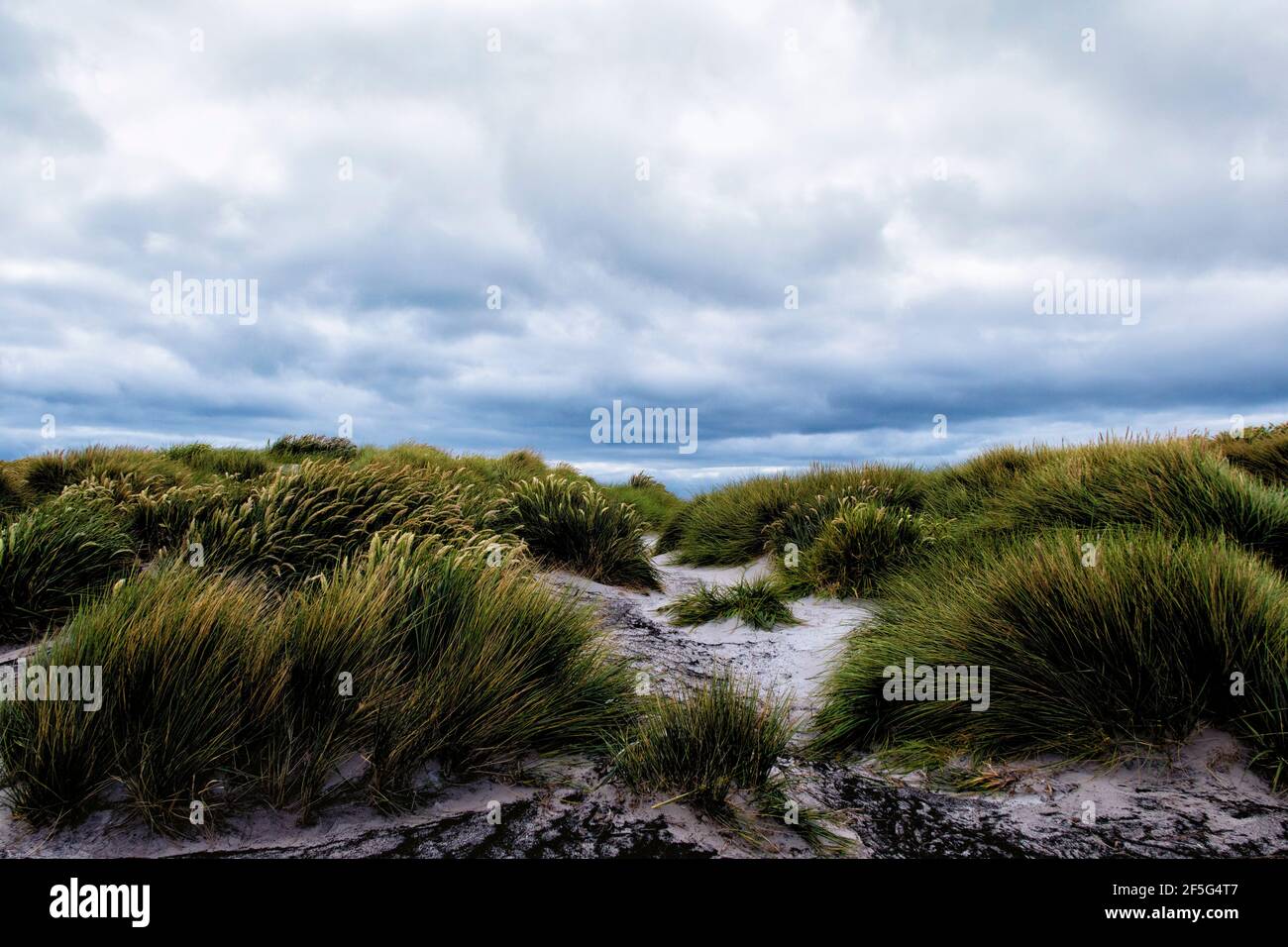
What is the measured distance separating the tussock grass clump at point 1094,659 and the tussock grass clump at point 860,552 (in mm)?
2985

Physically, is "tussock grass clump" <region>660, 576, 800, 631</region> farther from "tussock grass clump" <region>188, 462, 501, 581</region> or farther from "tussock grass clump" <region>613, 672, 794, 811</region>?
"tussock grass clump" <region>613, 672, 794, 811</region>

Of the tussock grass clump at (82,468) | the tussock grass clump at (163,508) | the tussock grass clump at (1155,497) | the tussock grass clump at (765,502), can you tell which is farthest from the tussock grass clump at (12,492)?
the tussock grass clump at (1155,497)

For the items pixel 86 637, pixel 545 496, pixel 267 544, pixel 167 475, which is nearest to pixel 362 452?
pixel 167 475

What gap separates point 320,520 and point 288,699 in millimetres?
3970

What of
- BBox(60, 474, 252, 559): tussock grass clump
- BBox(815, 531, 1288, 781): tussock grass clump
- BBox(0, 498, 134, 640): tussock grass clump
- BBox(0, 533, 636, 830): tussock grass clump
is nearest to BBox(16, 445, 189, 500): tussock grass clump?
BBox(60, 474, 252, 559): tussock grass clump

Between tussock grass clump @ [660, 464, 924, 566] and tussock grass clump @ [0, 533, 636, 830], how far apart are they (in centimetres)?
703

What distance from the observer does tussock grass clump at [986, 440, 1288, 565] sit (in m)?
6.41

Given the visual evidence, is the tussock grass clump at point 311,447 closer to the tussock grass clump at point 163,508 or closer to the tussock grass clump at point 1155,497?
the tussock grass clump at point 163,508

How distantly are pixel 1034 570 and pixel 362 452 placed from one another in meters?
17.1

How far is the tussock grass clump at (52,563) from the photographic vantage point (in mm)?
5395

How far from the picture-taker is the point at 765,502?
37.8 feet

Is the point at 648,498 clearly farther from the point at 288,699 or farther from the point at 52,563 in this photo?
the point at 288,699

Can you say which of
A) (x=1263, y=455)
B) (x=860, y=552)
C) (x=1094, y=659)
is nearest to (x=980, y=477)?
(x=1263, y=455)
